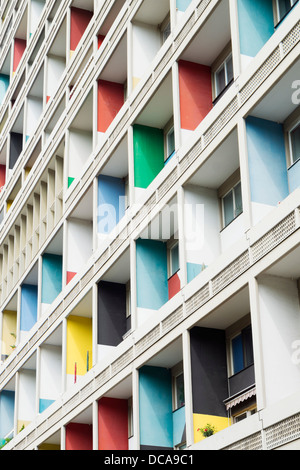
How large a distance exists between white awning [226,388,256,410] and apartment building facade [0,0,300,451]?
12cm

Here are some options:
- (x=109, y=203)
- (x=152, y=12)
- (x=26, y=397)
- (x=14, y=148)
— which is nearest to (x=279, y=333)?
(x=109, y=203)

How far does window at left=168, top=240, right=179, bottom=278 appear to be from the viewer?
26.5 metres

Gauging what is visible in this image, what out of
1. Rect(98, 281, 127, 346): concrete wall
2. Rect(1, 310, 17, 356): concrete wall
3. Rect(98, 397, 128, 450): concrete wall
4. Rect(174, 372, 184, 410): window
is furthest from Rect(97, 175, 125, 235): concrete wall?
Rect(1, 310, 17, 356): concrete wall

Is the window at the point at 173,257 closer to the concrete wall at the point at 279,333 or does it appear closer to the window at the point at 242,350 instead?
the window at the point at 242,350

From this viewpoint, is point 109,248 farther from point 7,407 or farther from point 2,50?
point 2,50

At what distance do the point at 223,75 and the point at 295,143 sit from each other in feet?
17.2

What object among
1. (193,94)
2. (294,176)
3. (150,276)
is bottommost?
(294,176)

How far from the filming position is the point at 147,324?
81.2 ft

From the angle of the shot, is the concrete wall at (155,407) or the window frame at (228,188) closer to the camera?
the window frame at (228,188)

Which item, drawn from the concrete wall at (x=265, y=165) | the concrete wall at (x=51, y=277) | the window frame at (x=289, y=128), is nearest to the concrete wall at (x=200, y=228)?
the concrete wall at (x=265, y=165)

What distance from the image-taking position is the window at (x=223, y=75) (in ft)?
82.6

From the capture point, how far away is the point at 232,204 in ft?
77.9

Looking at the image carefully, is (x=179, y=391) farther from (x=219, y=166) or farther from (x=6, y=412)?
(x=6, y=412)

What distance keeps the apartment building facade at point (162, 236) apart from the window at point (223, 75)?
5 centimetres
